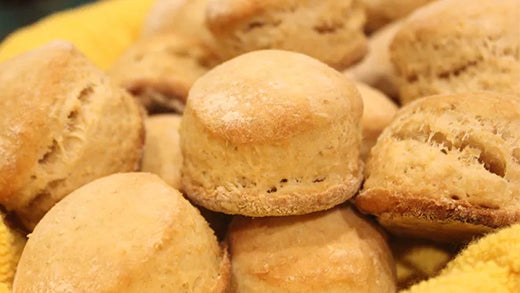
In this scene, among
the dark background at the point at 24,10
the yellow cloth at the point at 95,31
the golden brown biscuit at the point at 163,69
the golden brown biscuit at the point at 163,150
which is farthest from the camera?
the dark background at the point at 24,10

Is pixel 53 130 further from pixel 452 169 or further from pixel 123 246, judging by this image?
pixel 452 169

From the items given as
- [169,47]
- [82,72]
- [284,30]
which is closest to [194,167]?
[82,72]

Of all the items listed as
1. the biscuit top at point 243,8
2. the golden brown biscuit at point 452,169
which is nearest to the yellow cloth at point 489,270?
the golden brown biscuit at point 452,169

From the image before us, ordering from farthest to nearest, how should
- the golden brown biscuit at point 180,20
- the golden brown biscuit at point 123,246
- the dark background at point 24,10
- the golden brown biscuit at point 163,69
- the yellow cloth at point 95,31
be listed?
the dark background at point 24,10 → the yellow cloth at point 95,31 → the golden brown biscuit at point 180,20 → the golden brown biscuit at point 163,69 → the golden brown biscuit at point 123,246

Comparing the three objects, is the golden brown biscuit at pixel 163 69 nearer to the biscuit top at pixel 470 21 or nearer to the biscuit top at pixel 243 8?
the biscuit top at pixel 243 8

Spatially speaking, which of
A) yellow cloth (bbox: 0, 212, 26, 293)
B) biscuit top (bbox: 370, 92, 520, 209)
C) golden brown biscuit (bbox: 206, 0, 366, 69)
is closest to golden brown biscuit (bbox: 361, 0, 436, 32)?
golden brown biscuit (bbox: 206, 0, 366, 69)

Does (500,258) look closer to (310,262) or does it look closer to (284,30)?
(310,262)
